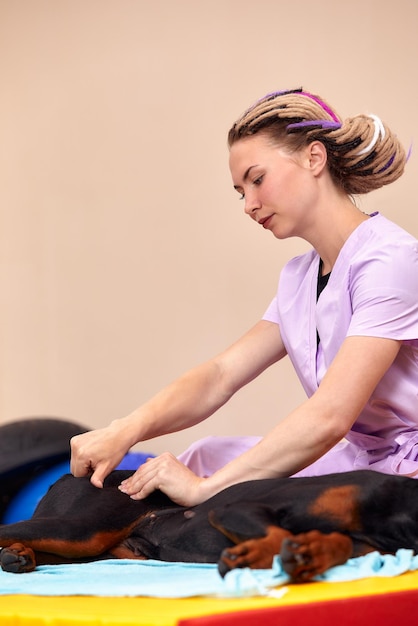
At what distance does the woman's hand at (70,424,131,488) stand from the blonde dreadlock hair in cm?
75

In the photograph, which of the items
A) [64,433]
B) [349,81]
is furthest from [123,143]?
[64,433]

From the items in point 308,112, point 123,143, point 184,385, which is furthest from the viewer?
point 123,143

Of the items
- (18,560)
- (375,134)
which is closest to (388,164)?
(375,134)

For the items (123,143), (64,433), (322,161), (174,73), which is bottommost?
(64,433)

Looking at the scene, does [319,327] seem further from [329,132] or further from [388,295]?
[329,132]

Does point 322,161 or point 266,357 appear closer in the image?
point 322,161

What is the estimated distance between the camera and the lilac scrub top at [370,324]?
1752mm

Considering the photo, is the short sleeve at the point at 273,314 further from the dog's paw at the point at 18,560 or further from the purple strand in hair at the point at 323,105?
the dog's paw at the point at 18,560

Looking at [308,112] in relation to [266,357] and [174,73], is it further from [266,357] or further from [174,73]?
[174,73]

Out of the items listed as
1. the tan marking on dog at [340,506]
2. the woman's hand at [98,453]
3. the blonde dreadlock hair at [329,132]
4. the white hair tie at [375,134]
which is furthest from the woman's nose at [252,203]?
the tan marking on dog at [340,506]

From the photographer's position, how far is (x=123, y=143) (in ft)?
12.9

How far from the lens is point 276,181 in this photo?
1926 mm

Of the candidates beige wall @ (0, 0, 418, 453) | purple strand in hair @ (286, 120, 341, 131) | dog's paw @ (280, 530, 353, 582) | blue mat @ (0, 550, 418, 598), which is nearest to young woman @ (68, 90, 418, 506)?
purple strand in hair @ (286, 120, 341, 131)

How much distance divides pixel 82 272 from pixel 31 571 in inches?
99.3
